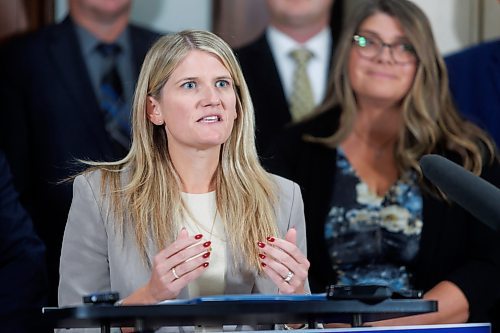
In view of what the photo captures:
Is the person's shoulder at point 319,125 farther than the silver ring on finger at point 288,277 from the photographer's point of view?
Yes

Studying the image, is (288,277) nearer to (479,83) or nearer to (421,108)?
(421,108)

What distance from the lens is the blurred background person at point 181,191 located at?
2385 mm

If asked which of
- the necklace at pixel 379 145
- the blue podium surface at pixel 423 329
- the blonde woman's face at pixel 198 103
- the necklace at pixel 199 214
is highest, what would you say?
the necklace at pixel 379 145

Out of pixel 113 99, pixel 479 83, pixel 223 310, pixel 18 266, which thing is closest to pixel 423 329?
pixel 223 310

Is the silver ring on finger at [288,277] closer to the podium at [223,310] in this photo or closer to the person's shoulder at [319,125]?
the podium at [223,310]

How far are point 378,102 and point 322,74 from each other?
1.81ft

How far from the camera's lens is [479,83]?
395 centimetres

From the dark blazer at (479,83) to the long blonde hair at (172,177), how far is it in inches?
59.9

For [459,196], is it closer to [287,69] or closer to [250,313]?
[250,313]

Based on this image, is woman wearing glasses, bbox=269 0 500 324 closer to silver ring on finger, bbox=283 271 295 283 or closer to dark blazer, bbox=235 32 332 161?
dark blazer, bbox=235 32 332 161

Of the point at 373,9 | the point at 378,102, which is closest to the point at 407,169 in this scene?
the point at 378,102

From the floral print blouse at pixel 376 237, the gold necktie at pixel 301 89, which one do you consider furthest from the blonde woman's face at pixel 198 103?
the gold necktie at pixel 301 89

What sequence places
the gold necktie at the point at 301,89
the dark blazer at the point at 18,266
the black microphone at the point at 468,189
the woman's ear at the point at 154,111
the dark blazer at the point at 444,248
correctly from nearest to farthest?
the black microphone at the point at 468,189
the woman's ear at the point at 154,111
the dark blazer at the point at 18,266
the dark blazer at the point at 444,248
the gold necktie at the point at 301,89

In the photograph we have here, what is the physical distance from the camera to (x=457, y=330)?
1.80 m
